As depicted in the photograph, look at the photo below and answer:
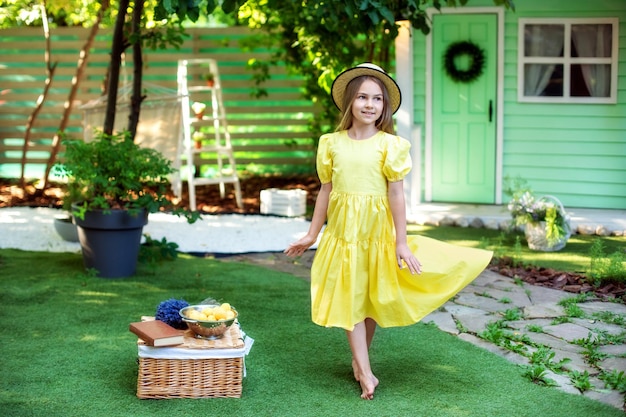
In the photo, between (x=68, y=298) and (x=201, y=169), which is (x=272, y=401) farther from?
(x=201, y=169)

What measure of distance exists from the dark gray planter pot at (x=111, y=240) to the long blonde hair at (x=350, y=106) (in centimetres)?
256

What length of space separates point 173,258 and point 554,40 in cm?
444

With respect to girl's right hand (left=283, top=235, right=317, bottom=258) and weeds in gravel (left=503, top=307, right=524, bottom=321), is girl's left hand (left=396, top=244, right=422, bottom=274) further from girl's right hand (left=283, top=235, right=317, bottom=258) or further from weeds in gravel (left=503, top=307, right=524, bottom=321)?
weeds in gravel (left=503, top=307, right=524, bottom=321)

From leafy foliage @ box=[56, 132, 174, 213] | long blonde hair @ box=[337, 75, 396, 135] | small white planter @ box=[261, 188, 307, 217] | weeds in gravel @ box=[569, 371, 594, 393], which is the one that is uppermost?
long blonde hair @ box=[337, 75, 396, 135]

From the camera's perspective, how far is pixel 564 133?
29.4ft

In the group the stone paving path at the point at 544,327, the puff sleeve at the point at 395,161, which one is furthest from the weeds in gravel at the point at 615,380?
the puff sleeve at the point at 395,161

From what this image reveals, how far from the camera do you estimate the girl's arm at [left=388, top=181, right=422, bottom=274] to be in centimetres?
407

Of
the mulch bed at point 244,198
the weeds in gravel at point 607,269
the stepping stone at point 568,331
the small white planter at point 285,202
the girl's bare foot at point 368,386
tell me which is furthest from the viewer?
the small white planter at point 285,202

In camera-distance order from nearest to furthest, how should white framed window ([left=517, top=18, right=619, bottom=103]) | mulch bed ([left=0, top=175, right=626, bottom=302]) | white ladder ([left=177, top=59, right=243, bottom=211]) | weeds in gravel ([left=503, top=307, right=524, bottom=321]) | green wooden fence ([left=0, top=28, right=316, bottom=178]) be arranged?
weeds in gravel ([left=503, top=307, right=524, bottom=321]) < mulch bed ([left=0, top=175, right=626, bottom=302]) < white framed window ([left=517, top=18, right=619, bottom=103]) < white ladder ([left=177, top=59, right=243, bottom=211]) < green wooden fence ([left=0, top=28, right=316, bottom=178])

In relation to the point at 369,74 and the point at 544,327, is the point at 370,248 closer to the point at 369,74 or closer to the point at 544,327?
the point at 369,74

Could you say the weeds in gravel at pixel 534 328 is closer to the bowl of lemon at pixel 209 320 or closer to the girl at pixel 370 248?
the girl at pixel 370 248

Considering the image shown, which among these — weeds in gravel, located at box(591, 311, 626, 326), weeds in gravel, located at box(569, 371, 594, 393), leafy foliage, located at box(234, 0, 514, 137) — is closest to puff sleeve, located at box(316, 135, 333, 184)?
weeds in gravel, located at box(569, 371, 594, 393)

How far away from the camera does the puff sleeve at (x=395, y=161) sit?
414 cm

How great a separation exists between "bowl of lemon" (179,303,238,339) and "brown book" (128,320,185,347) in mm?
76
